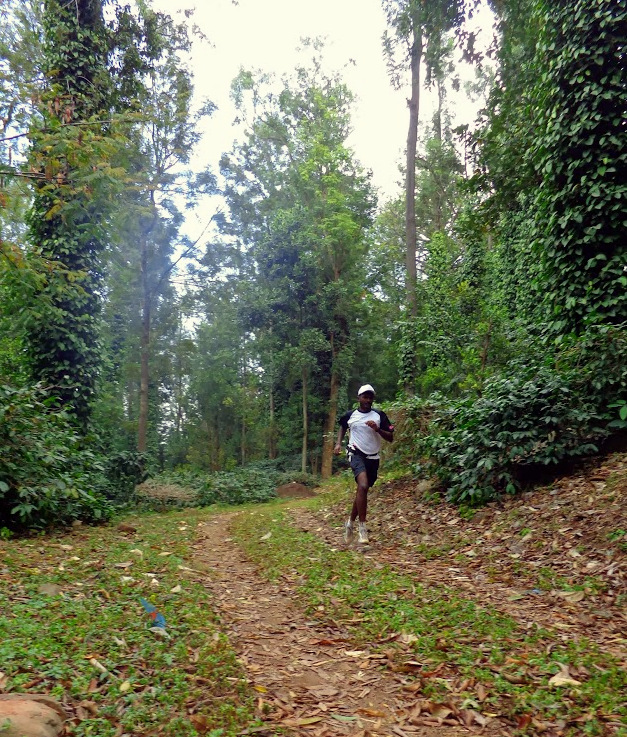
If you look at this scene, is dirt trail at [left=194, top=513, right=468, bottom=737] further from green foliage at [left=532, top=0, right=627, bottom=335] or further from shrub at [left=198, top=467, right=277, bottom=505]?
shrub at [left=198, top=467, right=277, bottom=505]

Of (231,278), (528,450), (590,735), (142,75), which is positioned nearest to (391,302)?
(231,278)

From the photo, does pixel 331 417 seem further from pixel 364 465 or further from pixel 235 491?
pixel 364 465

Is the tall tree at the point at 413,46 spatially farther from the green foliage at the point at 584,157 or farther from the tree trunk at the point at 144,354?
the tree trunk at the point at 144,354

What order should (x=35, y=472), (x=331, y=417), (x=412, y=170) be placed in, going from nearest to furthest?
1. (x=35, y=472)
2. (x=412, y=170)
3. (x=331, y=417)

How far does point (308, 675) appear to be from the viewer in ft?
11.6

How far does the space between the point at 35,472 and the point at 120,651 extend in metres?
5.09

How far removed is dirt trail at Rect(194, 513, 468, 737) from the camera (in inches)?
114

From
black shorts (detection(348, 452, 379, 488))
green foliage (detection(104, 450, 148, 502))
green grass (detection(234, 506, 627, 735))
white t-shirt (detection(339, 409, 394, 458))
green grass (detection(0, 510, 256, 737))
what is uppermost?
white t-shirt (detection(339, 409, 394, 458))

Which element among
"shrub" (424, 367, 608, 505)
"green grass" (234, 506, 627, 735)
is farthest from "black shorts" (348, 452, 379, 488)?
"shrub" (424, 367, 608, 505)

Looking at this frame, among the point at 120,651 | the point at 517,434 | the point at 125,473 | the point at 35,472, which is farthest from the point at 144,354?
the point at 120,651

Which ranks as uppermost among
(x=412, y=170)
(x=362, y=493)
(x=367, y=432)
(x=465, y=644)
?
(x=412, y=170)

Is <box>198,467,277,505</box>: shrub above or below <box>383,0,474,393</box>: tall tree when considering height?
below

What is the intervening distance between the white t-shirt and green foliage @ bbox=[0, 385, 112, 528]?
415cm

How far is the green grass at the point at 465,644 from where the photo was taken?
2916 mm
